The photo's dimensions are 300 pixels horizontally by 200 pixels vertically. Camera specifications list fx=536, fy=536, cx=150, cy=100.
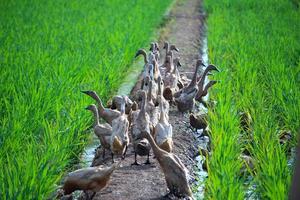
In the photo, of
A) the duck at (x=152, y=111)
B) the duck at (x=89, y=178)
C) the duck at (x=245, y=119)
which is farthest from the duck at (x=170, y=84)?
the duck at (x=89, y=178)

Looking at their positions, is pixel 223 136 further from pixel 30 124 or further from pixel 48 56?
pixel 48 56

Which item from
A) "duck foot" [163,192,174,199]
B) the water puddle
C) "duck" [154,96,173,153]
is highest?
"duck" [154,96,173,153]

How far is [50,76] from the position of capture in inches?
290

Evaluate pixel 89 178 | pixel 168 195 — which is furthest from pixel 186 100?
pixel 89 178

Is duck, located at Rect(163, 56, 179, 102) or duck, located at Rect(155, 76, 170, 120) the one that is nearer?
duck, located at Rect(155, 76, 170, 120)

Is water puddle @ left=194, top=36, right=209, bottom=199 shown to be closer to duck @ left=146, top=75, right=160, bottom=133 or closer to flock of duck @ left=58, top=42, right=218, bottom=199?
flock of duck @ left=58, top=42, right=218, bottom=199

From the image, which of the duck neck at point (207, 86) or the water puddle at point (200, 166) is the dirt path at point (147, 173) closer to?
the water puddle at point (200, 166)

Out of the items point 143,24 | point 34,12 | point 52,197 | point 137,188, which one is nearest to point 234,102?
point 137,188

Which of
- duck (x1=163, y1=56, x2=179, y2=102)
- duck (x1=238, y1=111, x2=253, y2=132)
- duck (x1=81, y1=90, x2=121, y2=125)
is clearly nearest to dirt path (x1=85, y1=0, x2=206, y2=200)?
duck (x1=163, y1=56, x2=179, y2=102)

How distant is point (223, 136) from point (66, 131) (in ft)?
5.40

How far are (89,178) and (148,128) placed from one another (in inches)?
56.5

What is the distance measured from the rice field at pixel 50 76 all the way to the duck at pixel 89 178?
6.3 inches

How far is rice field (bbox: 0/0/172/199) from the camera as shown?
15.3ft

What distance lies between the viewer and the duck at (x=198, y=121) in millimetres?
7162
